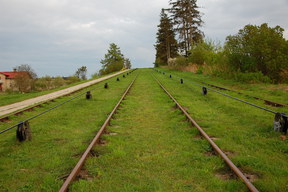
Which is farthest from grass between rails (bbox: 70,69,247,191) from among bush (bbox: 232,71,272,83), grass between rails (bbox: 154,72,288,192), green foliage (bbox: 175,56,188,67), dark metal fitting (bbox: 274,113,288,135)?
green foliage (bbox: 175,56,188,67)

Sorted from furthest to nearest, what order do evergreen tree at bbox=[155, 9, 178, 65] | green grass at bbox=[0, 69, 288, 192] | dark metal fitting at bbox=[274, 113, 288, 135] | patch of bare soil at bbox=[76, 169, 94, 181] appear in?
evergreen tree at bbox=[155, 9, 178, 65] → dark metal fitting at bbox=[274, 113, 288, 135] → patch of bare soil at bbox=[76, 169, 94, 181] → green grass at bbox=[0, 69, 288, 192]

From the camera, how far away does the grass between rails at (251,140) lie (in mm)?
3845

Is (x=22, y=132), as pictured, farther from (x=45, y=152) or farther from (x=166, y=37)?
(x=166, y=37)

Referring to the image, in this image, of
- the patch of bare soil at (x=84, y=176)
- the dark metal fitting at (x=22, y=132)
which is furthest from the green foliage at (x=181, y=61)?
the patch of bare soil at (x=84, y=176)

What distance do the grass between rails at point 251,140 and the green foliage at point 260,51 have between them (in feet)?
28.3

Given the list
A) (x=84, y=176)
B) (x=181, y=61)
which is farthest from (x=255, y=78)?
(x=181, y=61)

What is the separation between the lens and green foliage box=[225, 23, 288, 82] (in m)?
16.1

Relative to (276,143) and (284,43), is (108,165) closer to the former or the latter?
(276,143)

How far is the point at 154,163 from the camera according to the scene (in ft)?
14.7

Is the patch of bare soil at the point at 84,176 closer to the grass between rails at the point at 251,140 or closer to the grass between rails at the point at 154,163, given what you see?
the grass between rails at the point at 154,163

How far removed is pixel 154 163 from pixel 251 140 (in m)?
2.59

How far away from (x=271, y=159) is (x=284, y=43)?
47.1ft

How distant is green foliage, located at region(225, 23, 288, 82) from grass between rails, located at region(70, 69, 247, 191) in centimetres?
1213

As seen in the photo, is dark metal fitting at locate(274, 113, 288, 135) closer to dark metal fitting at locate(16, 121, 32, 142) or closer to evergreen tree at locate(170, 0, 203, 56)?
dark metal fitting at locate(16, 121, 32, 142)
